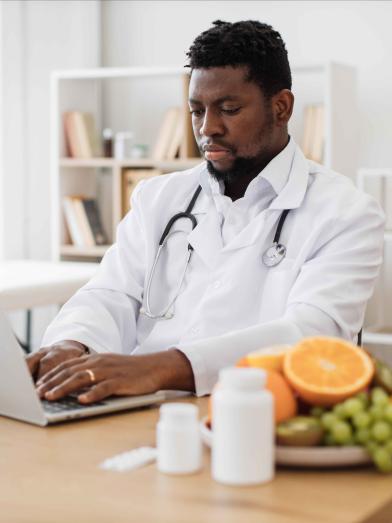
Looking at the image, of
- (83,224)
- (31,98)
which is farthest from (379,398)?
(31,98)

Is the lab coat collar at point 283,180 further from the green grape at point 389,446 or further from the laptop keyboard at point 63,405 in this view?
the green grape at point 389,446

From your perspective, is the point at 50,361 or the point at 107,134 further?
the point at 107,134

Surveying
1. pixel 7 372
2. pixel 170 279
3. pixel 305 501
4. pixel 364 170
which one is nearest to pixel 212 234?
pixel 170 279

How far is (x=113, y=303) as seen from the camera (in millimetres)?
2078

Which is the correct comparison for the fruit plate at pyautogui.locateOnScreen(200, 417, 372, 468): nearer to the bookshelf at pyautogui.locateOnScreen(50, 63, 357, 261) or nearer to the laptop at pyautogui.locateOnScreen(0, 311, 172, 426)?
the laptop at pyautogui.locateOnScreen(0, 311, 172, 426)

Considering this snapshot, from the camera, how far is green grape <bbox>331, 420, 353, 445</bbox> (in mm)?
1160

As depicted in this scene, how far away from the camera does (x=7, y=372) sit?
149 cm

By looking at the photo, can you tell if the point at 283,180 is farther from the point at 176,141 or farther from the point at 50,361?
the point at 176,141

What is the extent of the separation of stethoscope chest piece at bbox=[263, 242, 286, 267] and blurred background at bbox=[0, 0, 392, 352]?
96.9 inches

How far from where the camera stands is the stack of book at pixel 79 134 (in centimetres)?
504

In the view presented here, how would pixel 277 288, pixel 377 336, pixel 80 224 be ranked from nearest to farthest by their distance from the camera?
pixel 277 288
pixel 377 336
pixel 80 224

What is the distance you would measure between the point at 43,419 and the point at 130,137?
3713 millimetres

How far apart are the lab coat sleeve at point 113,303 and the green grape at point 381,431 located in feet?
2.69

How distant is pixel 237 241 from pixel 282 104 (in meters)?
0.33
